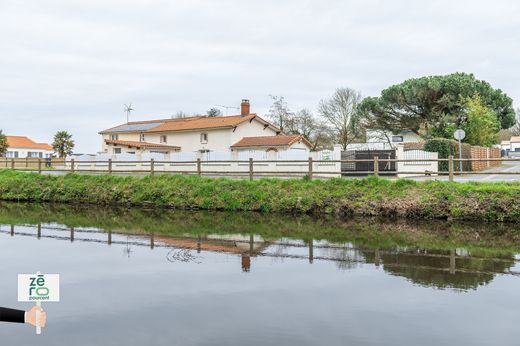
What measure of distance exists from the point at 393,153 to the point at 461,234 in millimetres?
15036

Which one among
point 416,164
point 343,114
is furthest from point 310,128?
point 416,164

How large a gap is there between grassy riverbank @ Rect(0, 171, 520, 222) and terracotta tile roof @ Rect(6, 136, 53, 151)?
2447 inches

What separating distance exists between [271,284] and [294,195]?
31.1ft

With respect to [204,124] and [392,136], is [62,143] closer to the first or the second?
[204,124]

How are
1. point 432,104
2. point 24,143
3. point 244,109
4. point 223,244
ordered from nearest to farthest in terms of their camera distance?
point 223,244 → point 432,104 → point 244,109 → point 24,143

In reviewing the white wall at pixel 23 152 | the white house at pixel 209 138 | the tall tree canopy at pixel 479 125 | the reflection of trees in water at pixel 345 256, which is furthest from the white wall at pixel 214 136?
the white wall at pixel 23 152

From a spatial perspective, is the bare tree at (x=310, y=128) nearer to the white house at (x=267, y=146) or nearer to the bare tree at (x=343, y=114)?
the bare tree at (x=343, y=114)

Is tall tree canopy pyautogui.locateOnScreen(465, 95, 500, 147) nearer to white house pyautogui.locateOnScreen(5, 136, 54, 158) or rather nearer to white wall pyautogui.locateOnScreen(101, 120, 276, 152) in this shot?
white wall pyautogui.locateOnScreen(101, 120, 276, 152)

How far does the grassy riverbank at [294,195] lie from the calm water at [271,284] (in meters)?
1.59

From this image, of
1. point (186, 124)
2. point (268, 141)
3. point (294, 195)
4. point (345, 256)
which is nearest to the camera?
point (345, 256)

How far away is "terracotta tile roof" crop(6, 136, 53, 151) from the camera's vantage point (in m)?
77.9

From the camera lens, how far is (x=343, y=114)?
149 ft

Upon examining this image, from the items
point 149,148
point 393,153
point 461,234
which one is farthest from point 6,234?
point 149,148

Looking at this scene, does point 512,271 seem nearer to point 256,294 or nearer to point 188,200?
point 256,294
